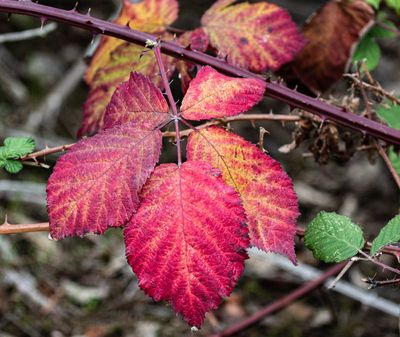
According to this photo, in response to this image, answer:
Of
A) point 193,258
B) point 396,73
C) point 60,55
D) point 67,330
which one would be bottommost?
point 67,330

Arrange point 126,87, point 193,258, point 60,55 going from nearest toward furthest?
point 193,258, point 126,87, point 60,55

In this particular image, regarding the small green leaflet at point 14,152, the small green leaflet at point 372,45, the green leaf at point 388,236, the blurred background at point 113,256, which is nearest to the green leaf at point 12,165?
the small green leaflet at point 14,152

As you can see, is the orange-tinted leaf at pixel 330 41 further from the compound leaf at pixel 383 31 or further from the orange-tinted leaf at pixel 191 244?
the orange-tinted leaf at pixel 191 244

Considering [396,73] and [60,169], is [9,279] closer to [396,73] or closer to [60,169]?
[60,169]

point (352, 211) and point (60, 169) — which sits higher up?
point (60, 169)

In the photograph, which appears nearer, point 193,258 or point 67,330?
point 193,258

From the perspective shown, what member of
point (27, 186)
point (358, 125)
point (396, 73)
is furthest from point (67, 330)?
point (396, 73)

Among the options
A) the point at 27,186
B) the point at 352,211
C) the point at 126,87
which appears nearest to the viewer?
the point at 126,87
